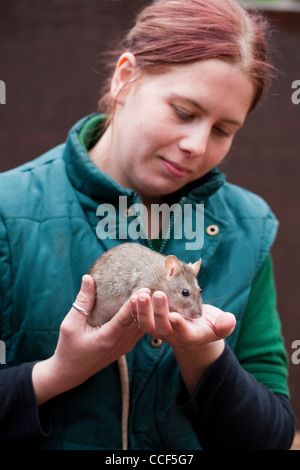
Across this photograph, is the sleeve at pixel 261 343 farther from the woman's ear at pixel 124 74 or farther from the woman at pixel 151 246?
the woman's ear at pixel 124 74

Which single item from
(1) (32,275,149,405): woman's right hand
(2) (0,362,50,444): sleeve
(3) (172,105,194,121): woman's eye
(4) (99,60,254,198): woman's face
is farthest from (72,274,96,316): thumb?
(3) (172,105,194,121): woman's eye

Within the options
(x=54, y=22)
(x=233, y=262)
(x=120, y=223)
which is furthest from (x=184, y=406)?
(x=54, y=22)

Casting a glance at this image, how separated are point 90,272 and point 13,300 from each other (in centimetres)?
32

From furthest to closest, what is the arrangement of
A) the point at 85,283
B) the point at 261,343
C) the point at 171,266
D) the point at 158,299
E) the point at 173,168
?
the point at 261,343
the point at 173,168
the point at 171,266
the point at 85,283
the point at 158,299

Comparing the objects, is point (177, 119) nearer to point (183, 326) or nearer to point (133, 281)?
point (133, 281)

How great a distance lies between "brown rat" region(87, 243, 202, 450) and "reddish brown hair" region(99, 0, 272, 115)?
727mm

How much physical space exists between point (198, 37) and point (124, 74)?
34 centimetres

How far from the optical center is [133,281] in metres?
1.91

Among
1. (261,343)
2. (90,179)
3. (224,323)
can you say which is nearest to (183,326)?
(224,323)

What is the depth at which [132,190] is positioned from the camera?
2.05 meters

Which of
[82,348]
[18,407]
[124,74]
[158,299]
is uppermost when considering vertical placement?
[124,74]

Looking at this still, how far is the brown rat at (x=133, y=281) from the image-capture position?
1.81 m

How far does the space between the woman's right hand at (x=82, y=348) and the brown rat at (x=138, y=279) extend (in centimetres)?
7

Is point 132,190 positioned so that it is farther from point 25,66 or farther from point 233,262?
point 25,66
